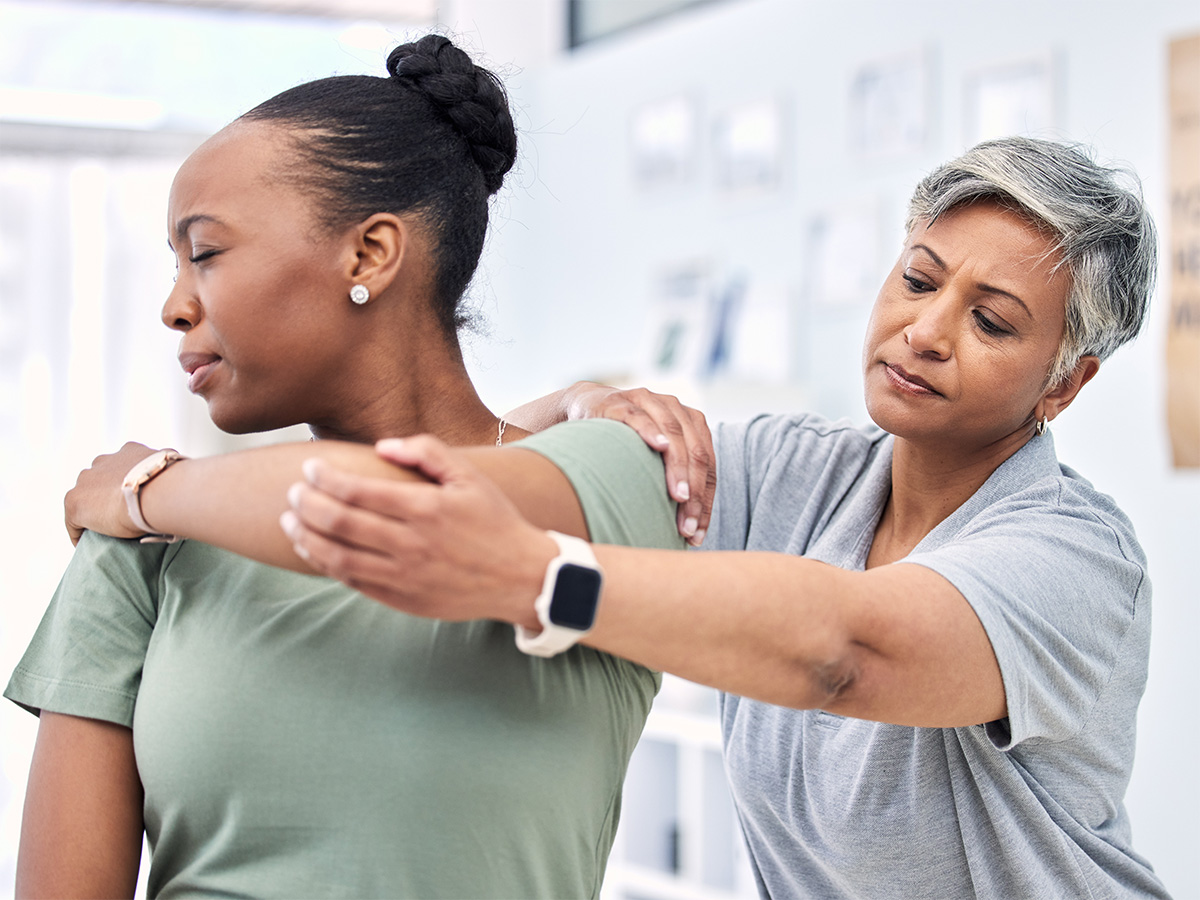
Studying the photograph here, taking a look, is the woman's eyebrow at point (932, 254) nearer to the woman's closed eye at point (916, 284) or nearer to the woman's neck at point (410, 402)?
the woman's closed eye at point (916, 284)

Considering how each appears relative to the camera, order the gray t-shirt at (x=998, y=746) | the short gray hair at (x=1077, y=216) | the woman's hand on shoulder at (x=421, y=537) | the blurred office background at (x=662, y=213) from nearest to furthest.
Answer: the woman's hand on shoulder at (x=421, y=537), the gray t-shirt at (x=998, y=746), the short gray hair at (x=1077, y=216), the blurred office background at (x=662, y=213)

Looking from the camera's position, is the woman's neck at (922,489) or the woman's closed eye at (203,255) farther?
the woman's neck at (922,489)

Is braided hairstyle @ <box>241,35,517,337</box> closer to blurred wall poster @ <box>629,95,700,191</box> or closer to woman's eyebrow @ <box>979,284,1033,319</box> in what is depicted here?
woman's eyebrow @ <box>979,284,1033,319</box>

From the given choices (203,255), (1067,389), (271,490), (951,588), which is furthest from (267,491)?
(1067,389)

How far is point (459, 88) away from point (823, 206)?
2.45 m

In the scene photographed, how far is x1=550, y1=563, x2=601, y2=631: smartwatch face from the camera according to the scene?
2.67ft

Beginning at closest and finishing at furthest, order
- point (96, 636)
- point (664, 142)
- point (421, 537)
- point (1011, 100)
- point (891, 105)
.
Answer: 1. point (421, 537)
2. point (96, 636)
3. point (1011, 100)
4. point (891, 105)
5. point (664, 142)

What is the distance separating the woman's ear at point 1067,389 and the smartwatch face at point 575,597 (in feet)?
2.75

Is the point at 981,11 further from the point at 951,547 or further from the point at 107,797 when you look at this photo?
the point at 107,797

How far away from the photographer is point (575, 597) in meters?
0.82

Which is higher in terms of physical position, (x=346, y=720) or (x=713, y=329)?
(x=713, y=329)

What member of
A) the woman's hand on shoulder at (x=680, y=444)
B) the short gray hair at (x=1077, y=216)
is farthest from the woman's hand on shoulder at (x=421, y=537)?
the short gray hair at (x=1077, y=216)

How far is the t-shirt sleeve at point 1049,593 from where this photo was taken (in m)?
1.10

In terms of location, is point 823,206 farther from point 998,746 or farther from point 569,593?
point 569,593
